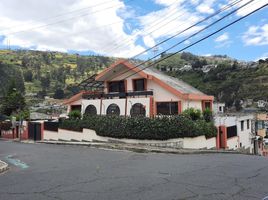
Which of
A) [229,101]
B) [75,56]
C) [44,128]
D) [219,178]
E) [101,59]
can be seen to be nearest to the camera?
[219,178]

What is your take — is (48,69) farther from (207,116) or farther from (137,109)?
(207,116)

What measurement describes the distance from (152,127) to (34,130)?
2022 centimetres

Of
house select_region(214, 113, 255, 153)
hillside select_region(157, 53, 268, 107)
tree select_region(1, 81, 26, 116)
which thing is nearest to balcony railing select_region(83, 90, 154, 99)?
house select_region(214, 113, 255, 153)

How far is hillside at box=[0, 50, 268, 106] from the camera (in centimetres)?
8356

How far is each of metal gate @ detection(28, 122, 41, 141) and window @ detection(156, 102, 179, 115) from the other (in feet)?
46.5

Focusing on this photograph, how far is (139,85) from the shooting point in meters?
36.3

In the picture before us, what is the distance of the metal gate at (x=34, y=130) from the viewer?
40.7m

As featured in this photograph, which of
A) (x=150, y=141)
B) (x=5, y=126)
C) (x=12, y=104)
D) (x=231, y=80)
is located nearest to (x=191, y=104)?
(x=150, y=141)

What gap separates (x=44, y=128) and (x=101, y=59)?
399 ft

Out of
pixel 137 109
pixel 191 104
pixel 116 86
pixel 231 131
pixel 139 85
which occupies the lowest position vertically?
pixel 231 131

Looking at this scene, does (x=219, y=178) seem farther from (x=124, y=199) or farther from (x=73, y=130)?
(x=73, y=130)

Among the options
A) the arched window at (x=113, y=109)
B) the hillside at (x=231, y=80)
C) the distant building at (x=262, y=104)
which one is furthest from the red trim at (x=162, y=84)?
the hillside at (x=231, y=80)

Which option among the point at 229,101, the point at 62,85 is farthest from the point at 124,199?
the point at 62,85

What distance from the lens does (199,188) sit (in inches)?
365
